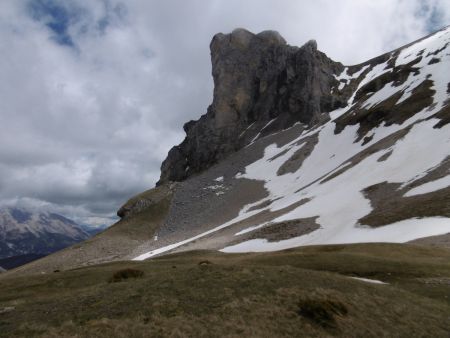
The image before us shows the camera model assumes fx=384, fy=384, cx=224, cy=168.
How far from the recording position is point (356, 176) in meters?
84.4

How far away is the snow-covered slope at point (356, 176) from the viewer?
6028cm

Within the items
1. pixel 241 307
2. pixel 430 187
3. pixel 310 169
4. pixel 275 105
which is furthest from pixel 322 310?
pixel 275 105

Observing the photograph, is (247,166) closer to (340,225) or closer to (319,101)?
(319,101)

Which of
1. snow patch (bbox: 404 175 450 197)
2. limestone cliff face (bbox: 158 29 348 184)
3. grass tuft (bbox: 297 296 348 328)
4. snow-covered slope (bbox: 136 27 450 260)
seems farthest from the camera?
limestone cliff face (bbox: 158 29 348 184)

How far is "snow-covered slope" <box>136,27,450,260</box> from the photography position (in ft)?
198

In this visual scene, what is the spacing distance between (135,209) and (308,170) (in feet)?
196

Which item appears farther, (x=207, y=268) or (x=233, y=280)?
(x=207, y=268)

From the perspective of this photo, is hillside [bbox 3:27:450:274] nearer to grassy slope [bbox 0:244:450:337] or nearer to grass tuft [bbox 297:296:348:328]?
grassy slope [bbox 0:244:450:337]

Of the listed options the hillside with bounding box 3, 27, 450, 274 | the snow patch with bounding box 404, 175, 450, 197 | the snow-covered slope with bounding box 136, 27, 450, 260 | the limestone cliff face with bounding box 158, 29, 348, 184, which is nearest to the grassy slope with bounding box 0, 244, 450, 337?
the hillside with bounding box 3, 27, 450, 274

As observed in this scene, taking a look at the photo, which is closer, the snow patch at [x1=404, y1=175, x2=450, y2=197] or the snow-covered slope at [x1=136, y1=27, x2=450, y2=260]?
the snow patch at [x1=404, y1=175, x2=450, y2=197]

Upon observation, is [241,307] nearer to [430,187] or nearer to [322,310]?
[322,310]

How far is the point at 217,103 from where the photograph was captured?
197625 mm

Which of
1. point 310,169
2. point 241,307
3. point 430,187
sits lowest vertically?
point 241,307

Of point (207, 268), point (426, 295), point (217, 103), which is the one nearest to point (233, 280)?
point (207, 268)
